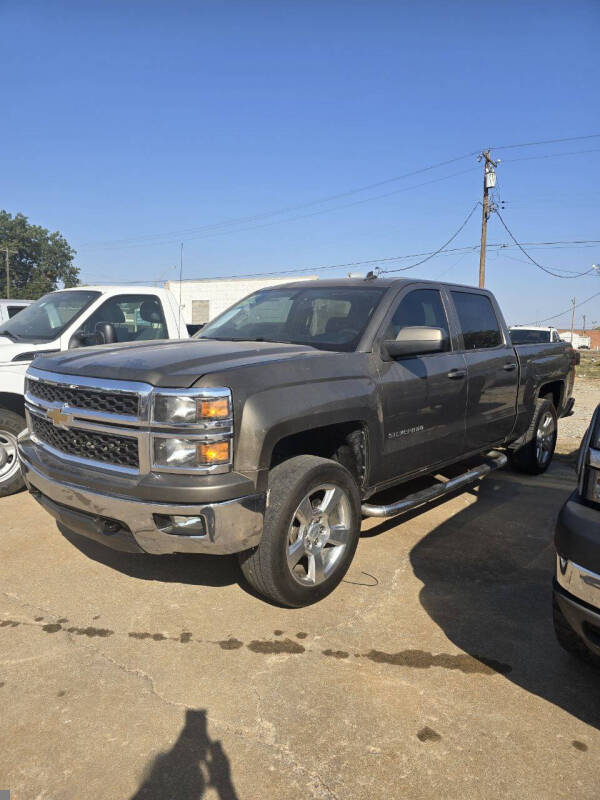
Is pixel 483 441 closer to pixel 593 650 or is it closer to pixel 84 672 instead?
pixel 593 650

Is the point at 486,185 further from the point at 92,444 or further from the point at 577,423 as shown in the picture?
the point at 92,444

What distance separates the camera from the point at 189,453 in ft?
9.04

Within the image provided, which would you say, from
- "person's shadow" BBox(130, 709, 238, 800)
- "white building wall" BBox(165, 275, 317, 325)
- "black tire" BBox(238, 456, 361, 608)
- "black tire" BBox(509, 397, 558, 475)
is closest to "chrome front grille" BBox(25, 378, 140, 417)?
"black tire" BBox(238, 456, 361, 608)

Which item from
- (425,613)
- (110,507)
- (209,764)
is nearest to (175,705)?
(209,764)

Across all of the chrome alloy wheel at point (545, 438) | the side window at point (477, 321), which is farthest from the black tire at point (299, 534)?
the chrome alloy wheel at point (545, 438)

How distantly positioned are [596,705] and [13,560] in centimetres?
357

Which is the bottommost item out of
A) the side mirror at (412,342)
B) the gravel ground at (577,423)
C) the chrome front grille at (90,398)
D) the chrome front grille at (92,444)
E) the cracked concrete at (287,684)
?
the gravel ground at (577,423)

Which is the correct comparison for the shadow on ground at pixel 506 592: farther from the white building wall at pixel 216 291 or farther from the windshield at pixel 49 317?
the white building wall at pixel 216 291

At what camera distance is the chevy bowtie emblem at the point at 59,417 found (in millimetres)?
3146

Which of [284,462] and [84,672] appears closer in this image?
[84,672]

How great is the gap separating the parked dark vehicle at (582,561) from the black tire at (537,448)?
3.58 m

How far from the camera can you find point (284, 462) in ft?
10.6

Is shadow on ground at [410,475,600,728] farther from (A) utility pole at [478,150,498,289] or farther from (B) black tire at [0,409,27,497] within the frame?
(A) utility pole at [478,150,498,289]

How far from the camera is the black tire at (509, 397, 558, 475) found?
6000 millimetres
